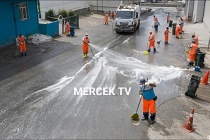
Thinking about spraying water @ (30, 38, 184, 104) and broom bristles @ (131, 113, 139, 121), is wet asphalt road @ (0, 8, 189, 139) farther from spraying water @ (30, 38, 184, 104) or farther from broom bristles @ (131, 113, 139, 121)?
broom bristles @ (131, 113, 139, 121)

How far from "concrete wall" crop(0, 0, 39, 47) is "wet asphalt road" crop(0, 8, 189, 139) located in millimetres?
3526

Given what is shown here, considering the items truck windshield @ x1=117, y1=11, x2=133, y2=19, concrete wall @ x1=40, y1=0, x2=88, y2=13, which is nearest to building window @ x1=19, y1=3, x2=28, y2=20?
truck windshield @ x1=117, y1=11, x2=133, y2=19

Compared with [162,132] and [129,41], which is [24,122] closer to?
[162,132]

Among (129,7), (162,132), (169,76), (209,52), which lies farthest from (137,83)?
(129,7)

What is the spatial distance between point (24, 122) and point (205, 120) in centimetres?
618

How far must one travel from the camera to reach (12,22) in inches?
769

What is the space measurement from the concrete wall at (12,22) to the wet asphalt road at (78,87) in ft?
11.6

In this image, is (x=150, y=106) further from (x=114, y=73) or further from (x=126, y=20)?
(x=126, y=20)

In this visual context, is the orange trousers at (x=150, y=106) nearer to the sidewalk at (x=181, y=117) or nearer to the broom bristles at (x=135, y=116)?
the broom bristles at (x=135, y=116)

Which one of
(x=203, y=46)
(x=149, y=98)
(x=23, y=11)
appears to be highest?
(x=23, y=11)

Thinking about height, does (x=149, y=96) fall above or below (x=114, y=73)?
above

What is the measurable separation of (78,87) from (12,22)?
11.1 m

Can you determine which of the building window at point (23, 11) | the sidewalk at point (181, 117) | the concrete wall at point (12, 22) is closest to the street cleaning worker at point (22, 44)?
the concrete wall at point (12, 22)

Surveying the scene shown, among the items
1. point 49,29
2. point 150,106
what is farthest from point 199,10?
point 150,106
